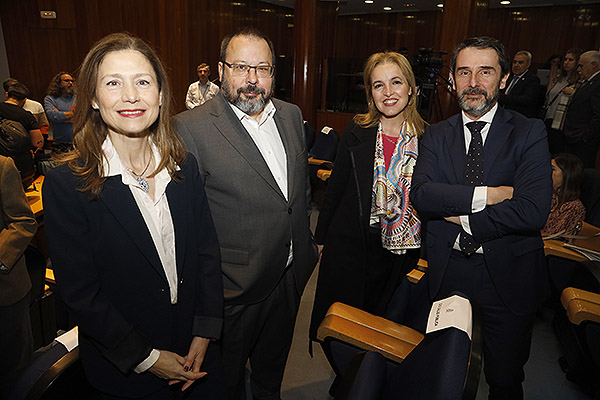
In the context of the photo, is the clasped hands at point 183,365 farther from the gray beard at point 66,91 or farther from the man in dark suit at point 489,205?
the gray beard at point 66,91

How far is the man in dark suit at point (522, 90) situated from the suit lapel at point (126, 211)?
5028mm

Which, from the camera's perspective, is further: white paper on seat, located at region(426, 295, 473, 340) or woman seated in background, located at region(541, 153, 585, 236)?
woman seated in background, located at region(541, 153, 585, 236)

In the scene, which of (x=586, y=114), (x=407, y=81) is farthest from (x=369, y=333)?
(x=586, y=114)

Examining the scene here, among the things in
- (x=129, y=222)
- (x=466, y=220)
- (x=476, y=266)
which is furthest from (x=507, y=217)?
(x=129, y=222)

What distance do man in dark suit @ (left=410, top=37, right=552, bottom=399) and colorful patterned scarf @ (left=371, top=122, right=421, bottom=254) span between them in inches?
13.3

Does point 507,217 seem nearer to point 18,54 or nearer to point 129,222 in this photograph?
point 129,222

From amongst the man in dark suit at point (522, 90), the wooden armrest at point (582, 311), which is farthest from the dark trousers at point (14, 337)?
the man in dark suit at point (522, 90)

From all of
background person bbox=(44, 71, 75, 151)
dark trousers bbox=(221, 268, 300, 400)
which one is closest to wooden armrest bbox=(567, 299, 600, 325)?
dark trousers bbox=(221, 268, 300, 400)

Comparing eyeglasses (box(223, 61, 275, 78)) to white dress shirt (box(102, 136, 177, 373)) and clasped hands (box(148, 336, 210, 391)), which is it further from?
clasped hands (box(148, 336, 210, 391))

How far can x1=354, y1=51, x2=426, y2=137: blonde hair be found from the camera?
2061mm

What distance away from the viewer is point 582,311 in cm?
164

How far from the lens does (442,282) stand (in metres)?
1.63

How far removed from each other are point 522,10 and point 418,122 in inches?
357

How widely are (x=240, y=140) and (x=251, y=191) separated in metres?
0.19
